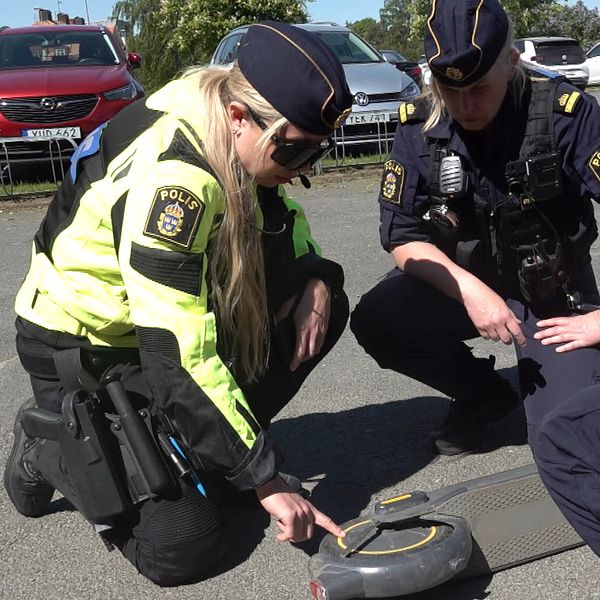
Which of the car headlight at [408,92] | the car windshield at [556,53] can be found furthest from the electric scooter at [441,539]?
the car windshield at [556,53]

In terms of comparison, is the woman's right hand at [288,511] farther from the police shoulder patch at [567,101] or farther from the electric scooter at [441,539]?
the police shoulder patch at [567,101]

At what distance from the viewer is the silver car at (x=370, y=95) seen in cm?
968

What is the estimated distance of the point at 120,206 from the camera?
229 centimetres

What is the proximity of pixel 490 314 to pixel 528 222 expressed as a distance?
33cm

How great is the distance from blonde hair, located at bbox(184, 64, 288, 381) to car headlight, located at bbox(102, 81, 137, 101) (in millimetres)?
7116

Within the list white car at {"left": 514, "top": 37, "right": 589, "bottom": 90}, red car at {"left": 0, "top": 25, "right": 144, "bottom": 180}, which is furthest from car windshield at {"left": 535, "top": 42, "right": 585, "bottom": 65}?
red car at {"left": 0, "top": 25, "right": 144, "bottom": 180}

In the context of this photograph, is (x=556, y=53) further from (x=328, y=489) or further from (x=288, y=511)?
(x=288, y=511)

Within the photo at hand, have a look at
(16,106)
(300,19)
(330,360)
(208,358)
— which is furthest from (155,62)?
(208,358)

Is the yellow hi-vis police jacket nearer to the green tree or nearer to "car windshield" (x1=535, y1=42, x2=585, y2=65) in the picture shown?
the green tree

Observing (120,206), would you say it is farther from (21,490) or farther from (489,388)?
(489,388)

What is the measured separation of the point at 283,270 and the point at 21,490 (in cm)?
105

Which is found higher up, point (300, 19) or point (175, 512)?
point (175, 512)

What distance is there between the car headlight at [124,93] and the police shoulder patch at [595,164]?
7.29 metres

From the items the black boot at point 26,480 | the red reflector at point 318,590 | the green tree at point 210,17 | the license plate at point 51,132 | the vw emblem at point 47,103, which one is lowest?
the green tree at point 210,17
